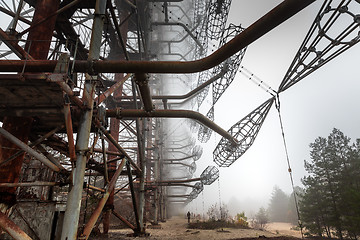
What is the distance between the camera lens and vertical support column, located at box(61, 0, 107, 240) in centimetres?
412

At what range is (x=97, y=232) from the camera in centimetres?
991

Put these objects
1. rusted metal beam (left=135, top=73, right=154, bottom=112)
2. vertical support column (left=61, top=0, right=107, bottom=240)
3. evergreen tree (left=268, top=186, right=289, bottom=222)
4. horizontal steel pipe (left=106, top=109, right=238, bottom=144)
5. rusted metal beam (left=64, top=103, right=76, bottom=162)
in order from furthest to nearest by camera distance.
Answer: evergreen tree (left=268, top=186, right=289, bottom=222), horizontal steel pipe (left=106, top=109, right=238, bottom=144), rusted metal beam (left=135, top=73, right=154, bottom=112), rusted metal beam (left=64, top=103, right=76, bottom=162), vertical support column (left=61, top=0, right=107, bottom=240)

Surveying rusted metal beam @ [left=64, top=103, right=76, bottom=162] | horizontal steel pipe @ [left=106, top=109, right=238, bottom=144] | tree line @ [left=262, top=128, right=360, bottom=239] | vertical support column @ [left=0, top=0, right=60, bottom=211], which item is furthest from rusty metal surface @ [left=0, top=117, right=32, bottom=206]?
tree line @ [left=262, top=128, right=360, bottom=239]

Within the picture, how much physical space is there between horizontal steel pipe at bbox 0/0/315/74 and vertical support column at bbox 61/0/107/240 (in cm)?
51

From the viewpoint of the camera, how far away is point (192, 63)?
4883mm

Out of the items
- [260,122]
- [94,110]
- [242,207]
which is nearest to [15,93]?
[94,110]

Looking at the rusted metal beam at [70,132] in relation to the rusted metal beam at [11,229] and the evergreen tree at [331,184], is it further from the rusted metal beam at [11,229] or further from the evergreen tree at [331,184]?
the evergreen tree at [331,184]

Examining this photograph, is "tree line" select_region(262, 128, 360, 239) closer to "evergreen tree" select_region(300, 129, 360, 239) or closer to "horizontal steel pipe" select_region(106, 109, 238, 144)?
"evergreen tree" select_region(300, 129, 360, 239)

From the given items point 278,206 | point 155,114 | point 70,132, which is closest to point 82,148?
point 70,132

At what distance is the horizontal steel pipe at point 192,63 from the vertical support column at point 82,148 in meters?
0.51

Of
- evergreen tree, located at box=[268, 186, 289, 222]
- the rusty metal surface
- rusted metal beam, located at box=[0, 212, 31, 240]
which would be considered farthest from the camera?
evergreen tree, located at box=[268, 186, 289, 222]

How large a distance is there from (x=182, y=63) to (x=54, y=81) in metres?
2.75

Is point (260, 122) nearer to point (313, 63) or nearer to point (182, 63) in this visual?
point (313, 63)

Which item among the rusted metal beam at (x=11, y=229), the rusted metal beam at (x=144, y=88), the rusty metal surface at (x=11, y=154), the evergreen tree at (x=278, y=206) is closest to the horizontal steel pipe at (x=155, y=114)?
the rusted metal beam at (x=144, y=88)
